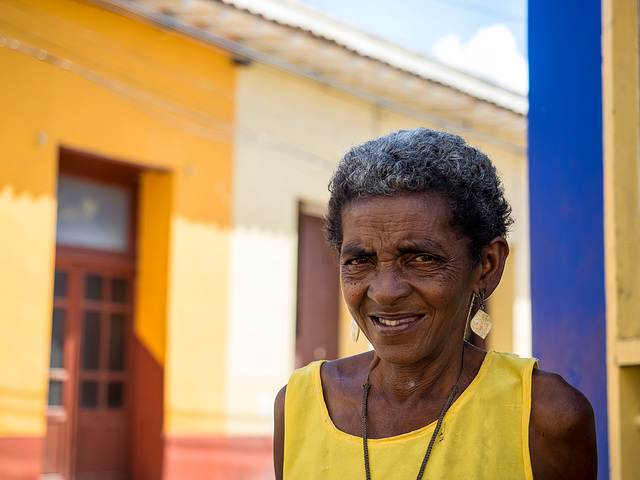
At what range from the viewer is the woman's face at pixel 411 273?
1.88 meters

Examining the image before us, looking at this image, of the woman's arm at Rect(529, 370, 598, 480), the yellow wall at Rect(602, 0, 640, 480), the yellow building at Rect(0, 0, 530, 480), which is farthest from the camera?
the yellow building at Rect(0, 0, 530, 480)

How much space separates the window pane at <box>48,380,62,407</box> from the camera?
718cm

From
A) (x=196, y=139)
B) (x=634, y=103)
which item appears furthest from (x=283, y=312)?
(x=634, y=103)

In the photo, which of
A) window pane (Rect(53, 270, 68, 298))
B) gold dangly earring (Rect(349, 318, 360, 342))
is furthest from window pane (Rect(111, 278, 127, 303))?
gold dangly earring (Rect(349, 318, 360, 342))

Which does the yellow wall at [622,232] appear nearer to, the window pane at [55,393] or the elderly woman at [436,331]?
the elderly woman at [436,331]

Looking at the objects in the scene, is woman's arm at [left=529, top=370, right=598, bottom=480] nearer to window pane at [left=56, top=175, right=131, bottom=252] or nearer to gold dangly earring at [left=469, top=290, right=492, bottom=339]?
gold dangly earring at [left=469, top=290, right=492, bottom=339]

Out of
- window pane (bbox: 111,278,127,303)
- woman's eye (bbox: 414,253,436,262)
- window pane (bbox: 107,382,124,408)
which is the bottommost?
window pane (bbox: 107,382,124,408)

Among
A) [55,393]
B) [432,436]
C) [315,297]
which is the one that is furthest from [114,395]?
[432,436]

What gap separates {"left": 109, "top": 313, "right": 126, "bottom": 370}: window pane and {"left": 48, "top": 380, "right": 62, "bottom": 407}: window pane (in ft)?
1.87

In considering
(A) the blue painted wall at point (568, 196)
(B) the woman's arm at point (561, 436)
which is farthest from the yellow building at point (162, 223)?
(B) the woman's arm at point (561, 436)

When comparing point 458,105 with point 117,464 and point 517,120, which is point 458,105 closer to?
point 517,120

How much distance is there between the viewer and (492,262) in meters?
1.99

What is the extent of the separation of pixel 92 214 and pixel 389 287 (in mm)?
6094

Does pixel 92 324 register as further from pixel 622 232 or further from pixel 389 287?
pixel 389 287
